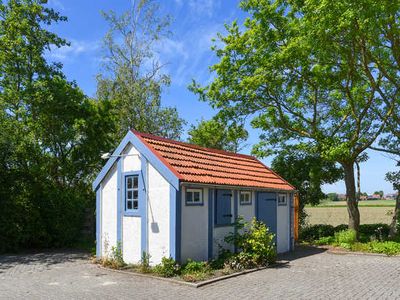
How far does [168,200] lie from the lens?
40.8ft

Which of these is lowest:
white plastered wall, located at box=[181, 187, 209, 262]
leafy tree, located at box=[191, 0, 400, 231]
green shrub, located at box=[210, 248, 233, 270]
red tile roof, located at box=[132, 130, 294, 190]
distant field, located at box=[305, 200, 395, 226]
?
distant field, located at box=[305, 200, 395, 226]

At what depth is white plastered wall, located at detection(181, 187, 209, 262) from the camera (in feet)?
40.9

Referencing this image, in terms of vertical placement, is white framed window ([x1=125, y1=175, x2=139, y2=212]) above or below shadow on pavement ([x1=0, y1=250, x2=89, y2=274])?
above

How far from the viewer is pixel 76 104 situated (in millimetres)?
21625

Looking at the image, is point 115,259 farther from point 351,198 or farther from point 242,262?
point 351,198

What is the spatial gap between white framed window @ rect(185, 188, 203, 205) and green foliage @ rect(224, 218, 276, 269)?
1.72 metres

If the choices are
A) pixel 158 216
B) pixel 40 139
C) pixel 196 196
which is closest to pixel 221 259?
pixel 196 196

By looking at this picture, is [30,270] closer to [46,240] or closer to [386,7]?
[46,240]

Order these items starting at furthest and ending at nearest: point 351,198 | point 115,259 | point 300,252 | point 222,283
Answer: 1. point 351,198
2. point 300,252
3. point 115,259
4. point 222,283

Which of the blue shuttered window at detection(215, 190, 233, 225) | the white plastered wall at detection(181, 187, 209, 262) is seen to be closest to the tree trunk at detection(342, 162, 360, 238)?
the blue shuttered window at detection(215, 190, 233, 225)

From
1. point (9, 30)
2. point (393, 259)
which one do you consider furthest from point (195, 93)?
point (393, 259)

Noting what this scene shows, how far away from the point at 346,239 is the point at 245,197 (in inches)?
255

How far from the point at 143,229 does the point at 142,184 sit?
4.56ft

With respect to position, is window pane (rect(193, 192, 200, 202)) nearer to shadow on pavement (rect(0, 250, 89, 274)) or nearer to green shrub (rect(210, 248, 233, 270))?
green shrub (rect(210, 248, 233, 270))
